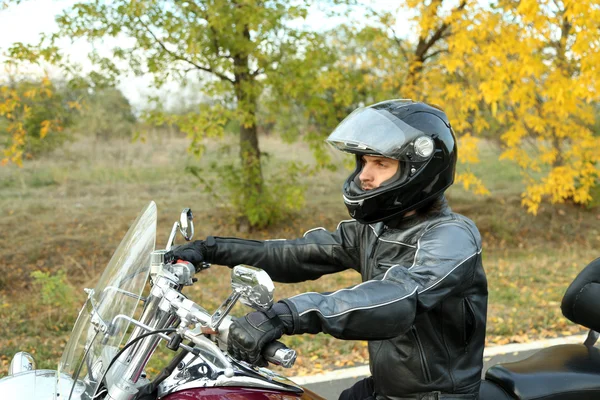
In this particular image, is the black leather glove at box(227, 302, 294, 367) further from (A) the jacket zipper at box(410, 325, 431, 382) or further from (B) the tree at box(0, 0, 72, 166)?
(B) the tree at box(0, 0, 72, 166)

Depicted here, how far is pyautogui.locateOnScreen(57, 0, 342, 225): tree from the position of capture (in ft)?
28.0

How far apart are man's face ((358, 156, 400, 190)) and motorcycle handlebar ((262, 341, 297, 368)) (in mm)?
850

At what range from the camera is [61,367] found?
6.58 ft

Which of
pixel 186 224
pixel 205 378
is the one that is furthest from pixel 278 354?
pixel 186 224

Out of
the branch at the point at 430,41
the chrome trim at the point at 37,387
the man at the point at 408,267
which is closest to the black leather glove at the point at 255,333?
the man at the point at 408,267

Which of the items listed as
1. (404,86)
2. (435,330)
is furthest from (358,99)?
(435,330)

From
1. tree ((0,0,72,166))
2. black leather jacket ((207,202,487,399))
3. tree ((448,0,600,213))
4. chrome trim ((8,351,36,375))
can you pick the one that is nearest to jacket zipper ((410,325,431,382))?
black leather jacket ((207,202,487,399))

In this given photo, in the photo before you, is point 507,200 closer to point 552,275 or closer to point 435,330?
point 552,275

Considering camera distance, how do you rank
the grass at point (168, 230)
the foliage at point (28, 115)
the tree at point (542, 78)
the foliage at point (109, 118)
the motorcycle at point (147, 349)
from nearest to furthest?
the motorcycle at point (147, 349) → the grass at point (168, 230) → the tree at point (542, 78) → the foliage at point (28, 115) → the foliage at point (109, 118)

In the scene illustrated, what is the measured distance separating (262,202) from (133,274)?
8.69 meters

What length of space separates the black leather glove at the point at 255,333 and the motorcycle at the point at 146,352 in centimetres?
6

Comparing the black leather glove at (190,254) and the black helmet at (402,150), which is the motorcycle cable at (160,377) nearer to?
the black leather glove at (190,254)

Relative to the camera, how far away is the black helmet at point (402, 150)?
2264mm

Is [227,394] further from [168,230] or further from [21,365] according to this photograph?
[168,230]
